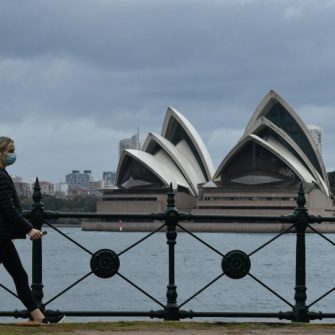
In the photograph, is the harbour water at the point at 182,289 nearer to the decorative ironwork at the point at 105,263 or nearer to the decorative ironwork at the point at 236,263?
the decorative ironwork at the point at 105,263

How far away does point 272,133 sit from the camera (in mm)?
87375

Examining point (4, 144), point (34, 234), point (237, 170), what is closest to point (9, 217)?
point (34, 234)

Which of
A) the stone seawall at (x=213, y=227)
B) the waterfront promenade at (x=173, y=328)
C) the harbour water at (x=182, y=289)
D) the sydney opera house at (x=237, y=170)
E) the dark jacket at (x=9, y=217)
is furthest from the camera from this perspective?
the stone seawall at (x=213, y=227)

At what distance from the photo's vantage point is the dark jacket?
6023 millimetres

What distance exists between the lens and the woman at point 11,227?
238 inches

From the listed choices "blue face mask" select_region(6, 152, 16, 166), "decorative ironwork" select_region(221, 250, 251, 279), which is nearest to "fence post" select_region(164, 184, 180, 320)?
"decorative ironwork" select_region(221, 250, 251, 279)

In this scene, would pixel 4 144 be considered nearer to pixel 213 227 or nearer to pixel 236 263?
pixel 236 263

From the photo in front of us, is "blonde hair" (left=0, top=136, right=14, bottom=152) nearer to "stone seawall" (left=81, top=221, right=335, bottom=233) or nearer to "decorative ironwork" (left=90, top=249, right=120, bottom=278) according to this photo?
"decorative ironwork" (left=90, top=249, right=120, bottom=278)

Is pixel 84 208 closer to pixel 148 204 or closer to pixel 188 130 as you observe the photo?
pixel 148 204

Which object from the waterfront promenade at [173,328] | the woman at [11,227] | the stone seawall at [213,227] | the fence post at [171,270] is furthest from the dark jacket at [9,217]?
the stone seawall at [213,227]

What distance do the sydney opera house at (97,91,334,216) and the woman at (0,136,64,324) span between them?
79.7 meters

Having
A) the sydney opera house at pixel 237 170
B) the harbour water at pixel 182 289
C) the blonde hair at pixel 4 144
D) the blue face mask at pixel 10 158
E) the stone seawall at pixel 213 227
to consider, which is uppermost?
the sydney opera house at pixel 237 170

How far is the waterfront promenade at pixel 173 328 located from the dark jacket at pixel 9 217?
69cm

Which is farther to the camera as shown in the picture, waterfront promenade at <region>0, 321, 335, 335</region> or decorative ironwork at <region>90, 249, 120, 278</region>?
decorative ironwork at <region>90, 249, 120, 278</region>
